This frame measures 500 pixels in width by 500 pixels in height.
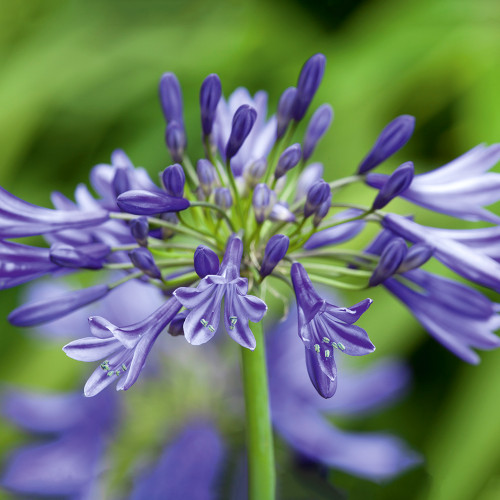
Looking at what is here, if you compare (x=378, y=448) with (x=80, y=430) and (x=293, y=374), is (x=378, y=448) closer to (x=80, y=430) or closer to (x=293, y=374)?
(x=293, y=374)

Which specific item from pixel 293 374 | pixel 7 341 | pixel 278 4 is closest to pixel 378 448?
pixel 293 374

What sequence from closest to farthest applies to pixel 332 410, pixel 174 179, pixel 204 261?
pixel 204 261
pixel 174 179
pixel 332 410

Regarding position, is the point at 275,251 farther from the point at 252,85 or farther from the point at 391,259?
the point at 252,85

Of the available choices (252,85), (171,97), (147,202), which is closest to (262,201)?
(147,202)

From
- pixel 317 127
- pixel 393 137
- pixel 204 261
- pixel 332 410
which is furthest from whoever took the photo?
pixel 332 410

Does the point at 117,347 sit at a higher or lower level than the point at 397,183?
lower

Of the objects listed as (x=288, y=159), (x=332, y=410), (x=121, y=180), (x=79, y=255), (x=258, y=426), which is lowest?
(x=332, y=410)

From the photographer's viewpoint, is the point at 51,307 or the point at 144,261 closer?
the point at 144,261

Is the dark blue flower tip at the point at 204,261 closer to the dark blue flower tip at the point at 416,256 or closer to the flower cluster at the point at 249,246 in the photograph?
the flower cluster at the point at 249,246
